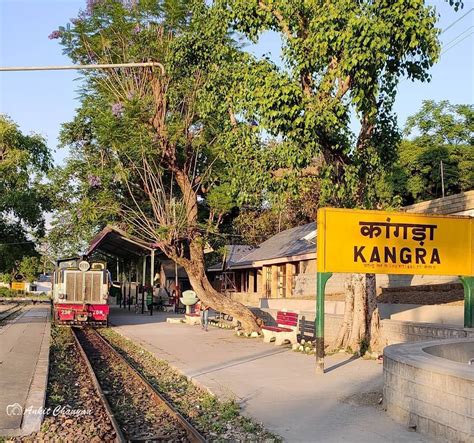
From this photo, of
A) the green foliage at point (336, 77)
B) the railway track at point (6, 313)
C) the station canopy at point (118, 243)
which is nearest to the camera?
the green foliage at point (336, 77)

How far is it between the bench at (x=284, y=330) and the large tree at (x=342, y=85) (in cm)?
198

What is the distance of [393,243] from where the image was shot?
12242 mm

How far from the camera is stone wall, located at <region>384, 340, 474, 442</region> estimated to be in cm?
644

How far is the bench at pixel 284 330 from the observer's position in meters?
16.5

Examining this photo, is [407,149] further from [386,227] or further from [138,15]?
[386,227]

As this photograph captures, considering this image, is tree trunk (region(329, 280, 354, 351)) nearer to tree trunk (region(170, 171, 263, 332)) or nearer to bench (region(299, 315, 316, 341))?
bench (region(299, 315, 316, 341))

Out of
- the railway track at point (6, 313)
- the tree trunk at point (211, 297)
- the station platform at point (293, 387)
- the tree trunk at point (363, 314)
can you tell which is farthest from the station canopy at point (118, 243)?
the tree trunk at point (363, 314)

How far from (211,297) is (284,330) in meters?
4.65

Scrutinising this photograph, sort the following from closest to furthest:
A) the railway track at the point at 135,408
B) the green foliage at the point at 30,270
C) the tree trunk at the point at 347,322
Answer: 1. the railway track at the point at 135,408
2. the tree trunk at the point at 347,322
3. the green foliage at the point at 30,270

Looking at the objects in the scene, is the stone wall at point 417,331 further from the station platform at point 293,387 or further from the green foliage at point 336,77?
the green foliage at point 336,77

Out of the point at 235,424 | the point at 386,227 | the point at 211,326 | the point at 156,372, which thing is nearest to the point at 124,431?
the point at 235,424

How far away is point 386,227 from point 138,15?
12299 mm

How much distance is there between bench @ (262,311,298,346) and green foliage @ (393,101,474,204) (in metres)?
17.1

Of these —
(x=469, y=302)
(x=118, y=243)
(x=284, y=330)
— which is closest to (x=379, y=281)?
(x=284, y=330)
